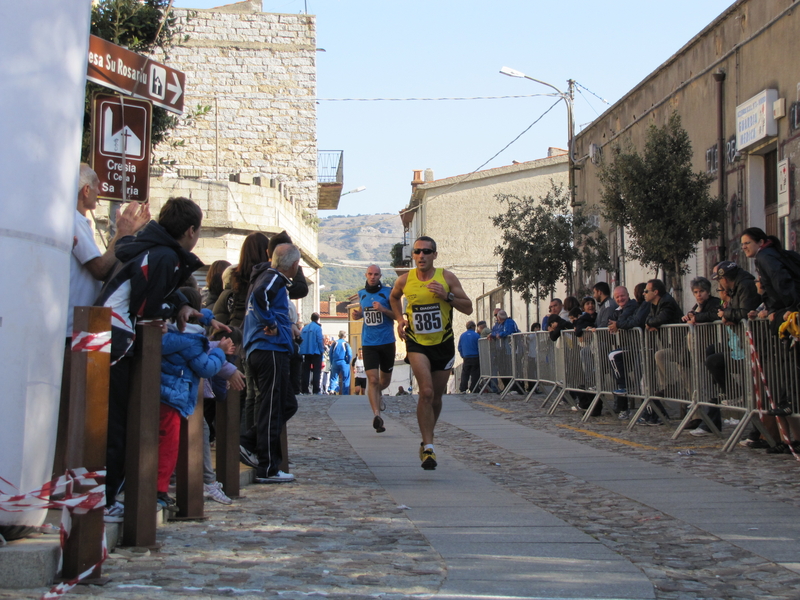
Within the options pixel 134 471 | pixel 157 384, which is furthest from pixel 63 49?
pixel 134 471

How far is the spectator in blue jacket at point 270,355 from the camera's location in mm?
7078

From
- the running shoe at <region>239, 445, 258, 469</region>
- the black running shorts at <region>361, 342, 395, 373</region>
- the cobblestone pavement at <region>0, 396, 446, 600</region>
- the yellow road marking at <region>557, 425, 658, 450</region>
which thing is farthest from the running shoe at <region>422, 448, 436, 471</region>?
the black running shorts at <region>361, 342, 395, 373</region>

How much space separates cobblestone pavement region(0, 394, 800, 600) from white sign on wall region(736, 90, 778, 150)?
589 cm

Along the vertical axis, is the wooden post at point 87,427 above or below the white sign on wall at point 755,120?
below

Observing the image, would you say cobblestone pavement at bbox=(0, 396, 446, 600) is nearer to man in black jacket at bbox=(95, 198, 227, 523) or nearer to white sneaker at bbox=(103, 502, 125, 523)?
white sneaker at bbox=(103, 502, 125, 523)

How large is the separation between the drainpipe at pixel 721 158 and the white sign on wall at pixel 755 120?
0.59 m

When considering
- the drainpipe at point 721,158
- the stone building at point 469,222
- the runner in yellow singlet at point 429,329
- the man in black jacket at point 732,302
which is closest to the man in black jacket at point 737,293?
the man in black jacket at point 732,302

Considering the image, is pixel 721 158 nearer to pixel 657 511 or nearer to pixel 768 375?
pixel 768 375

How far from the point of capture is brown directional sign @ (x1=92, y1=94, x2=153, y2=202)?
291 inches

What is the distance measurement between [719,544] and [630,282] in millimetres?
15511

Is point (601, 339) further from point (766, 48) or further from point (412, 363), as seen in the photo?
point (412, 363)

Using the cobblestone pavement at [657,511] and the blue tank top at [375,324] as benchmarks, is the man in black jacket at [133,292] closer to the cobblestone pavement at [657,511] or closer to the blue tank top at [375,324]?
the cobblestone pavement at [657,511]

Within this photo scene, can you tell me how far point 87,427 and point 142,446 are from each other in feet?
2.00

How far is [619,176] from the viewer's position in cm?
1417
